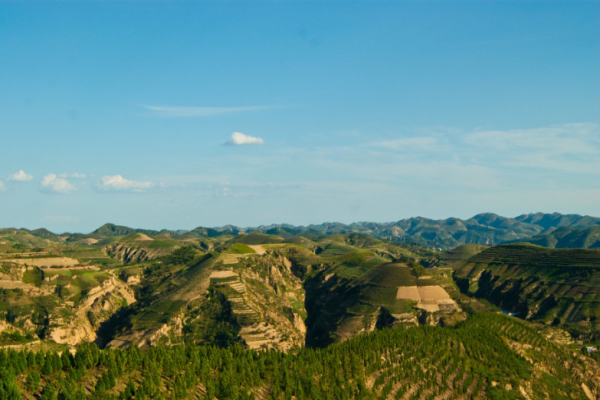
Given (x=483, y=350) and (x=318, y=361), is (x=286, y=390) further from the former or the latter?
(x=483, y=350)

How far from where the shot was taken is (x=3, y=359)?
286 ft

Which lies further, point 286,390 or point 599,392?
point 599,392

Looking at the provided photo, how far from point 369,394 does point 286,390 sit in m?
27.0

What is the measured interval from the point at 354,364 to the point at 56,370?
273 ft

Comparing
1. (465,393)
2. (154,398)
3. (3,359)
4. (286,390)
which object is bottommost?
(465,393)

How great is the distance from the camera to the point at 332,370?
137 meters

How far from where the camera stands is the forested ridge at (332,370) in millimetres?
89375

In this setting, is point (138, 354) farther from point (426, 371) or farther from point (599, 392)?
point (599, 392)

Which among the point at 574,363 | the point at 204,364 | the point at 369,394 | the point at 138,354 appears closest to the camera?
the point at 138,354

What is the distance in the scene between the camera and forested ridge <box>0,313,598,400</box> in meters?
89.4

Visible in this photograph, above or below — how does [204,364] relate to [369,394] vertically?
above

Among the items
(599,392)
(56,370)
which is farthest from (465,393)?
(56,370)

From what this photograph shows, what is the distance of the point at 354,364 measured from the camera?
473ft

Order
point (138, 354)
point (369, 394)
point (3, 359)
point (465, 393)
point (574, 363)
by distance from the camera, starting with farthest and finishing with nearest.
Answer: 1. point (574, 363)
2. point (465, 393)
3. point (369, 394)
4. point (138, 354)
5. point (3, 359)
